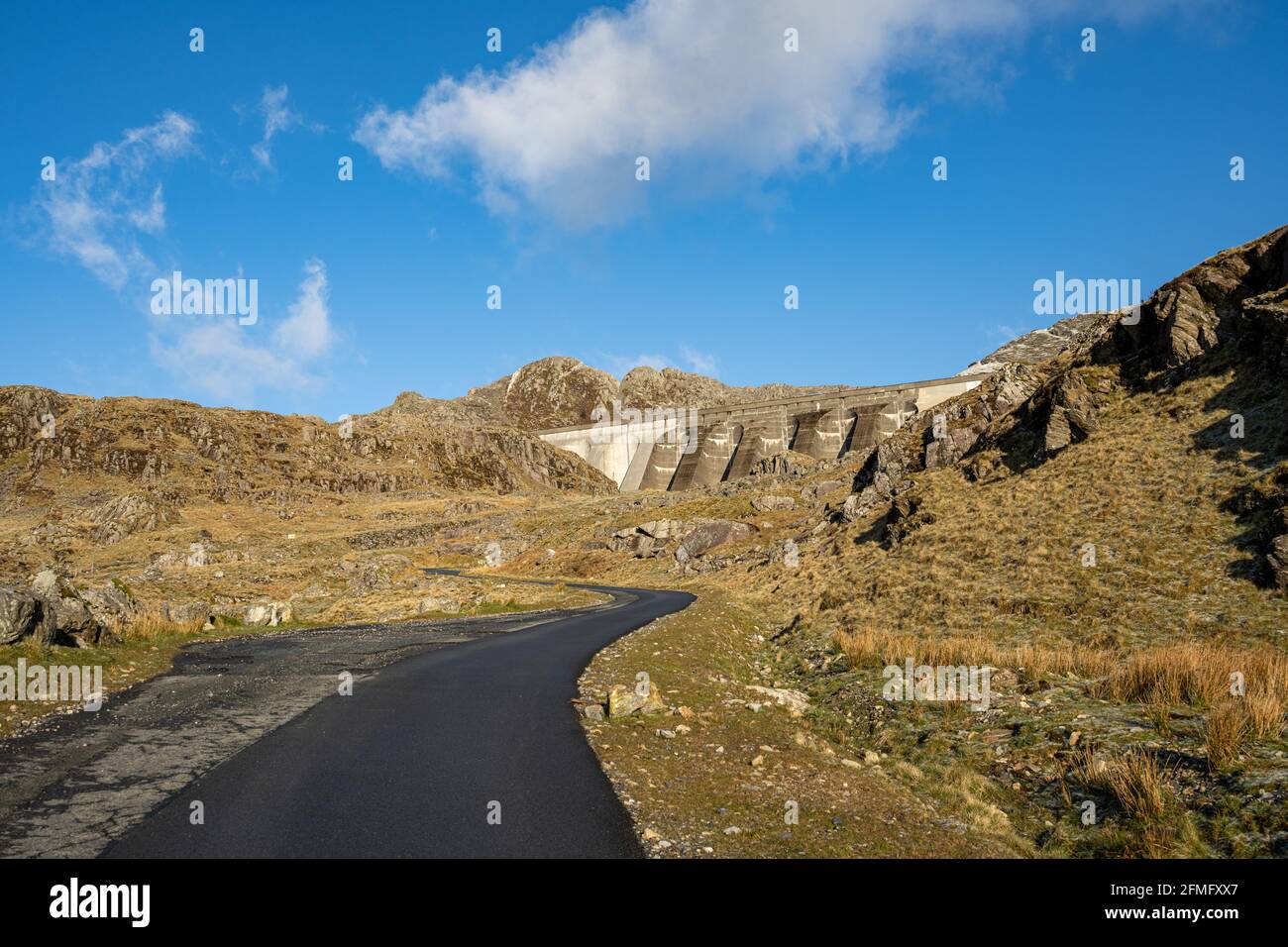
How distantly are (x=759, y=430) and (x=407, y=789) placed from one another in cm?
11484

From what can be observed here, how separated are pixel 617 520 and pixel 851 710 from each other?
66887 mm

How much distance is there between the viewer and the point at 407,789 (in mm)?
7723

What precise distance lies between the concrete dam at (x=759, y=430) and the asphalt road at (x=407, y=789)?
322 feet

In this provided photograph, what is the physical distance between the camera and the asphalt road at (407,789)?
6.19 m

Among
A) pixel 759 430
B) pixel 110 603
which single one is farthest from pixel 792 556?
pixel 759 430

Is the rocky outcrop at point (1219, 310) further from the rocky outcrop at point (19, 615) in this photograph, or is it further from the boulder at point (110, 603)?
the boulder at point (110, 603)

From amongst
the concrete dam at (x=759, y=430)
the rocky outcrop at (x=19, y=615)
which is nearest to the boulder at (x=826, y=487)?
the concrete dam at (x=759, y=430)

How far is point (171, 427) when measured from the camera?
417 ft

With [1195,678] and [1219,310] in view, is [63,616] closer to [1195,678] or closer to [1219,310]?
[1195,678]

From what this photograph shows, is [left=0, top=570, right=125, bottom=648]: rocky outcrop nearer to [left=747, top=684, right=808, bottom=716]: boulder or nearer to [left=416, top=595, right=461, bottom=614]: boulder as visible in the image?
[left=416, top=595, right=461, bottom=614]: boulder

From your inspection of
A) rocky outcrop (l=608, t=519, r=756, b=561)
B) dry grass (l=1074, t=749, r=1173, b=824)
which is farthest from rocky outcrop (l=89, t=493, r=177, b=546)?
dry grass (l=1074, t=749, r=1173, b=824)

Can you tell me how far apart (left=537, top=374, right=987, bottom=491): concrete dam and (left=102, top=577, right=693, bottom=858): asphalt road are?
98.1m
